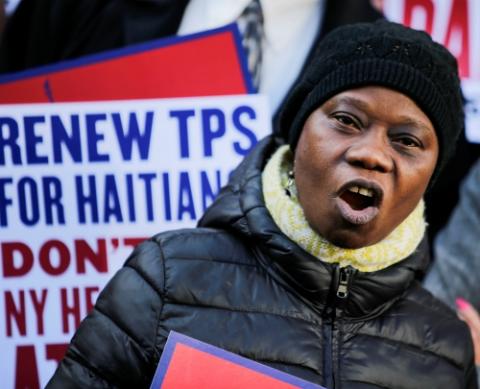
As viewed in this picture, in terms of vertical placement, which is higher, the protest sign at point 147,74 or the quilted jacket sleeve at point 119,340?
the protest sign at point 147,74

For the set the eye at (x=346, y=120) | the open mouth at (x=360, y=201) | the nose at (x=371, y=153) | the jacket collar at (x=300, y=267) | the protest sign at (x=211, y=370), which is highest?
the eye at (x=346, y=120)

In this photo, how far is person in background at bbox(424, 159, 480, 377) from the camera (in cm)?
293

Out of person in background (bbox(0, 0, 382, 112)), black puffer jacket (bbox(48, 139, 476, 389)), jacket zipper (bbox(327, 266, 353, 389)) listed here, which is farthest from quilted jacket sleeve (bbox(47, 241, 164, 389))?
person in background (bbox(0, 0, 382, 112))

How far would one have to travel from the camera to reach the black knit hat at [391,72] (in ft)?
5.68

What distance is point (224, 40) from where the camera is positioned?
281cm

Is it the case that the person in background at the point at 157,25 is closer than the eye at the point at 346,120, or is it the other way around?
the eye at the point at 346,120

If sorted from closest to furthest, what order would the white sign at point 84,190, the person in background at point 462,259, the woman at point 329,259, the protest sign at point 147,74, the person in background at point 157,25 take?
the woman at point 329,259
the white sign at point 84,190
the protest sign at point 147,74
the person in background at point 462,259
the person in background at point 157,25

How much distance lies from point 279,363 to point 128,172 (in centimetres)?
108

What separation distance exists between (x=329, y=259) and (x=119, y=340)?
0.45 meters

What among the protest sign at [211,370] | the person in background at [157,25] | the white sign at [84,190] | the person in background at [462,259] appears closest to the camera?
the protest sign at [211,370]

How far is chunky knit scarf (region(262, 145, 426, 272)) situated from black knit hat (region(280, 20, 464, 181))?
0.36 feet

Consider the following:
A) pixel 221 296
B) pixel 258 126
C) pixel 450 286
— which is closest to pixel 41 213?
pixel 258 126

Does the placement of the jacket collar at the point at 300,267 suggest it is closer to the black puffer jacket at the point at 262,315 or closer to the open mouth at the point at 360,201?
the black puffer jacket at the point at 262,315

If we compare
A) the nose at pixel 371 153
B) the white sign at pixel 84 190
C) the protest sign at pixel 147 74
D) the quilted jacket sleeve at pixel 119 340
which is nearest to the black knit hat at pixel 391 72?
the nose at pixel 371 153
